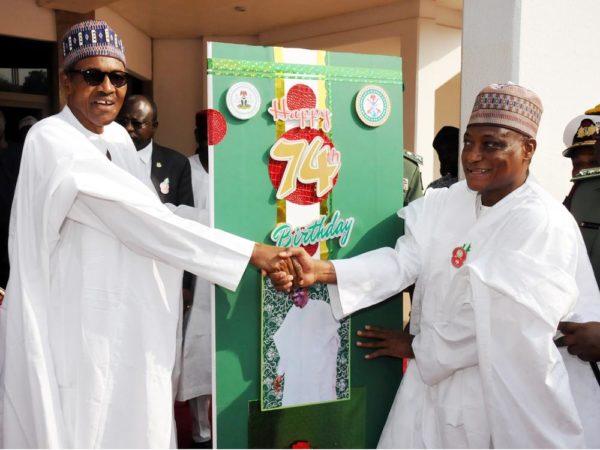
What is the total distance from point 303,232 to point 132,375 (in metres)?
0.86

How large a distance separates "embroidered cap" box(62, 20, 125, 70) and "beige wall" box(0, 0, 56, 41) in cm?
563

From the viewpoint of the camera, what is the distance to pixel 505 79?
148 inches

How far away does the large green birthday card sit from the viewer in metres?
→ 2.65

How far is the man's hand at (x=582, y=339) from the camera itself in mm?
2492

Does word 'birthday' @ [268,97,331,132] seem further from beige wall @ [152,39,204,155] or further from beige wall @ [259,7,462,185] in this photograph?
beige wall @ [152,39,204,155]

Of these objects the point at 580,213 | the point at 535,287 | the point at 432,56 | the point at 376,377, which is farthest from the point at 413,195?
the point at 432,56

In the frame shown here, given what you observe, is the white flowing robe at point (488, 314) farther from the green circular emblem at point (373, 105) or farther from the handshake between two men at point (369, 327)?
the green circular emblem at point (373, 105)

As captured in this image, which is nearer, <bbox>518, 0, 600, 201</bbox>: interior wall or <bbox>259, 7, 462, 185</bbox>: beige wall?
<bbox>518, 0, 600, 201</bbox>: interior wall

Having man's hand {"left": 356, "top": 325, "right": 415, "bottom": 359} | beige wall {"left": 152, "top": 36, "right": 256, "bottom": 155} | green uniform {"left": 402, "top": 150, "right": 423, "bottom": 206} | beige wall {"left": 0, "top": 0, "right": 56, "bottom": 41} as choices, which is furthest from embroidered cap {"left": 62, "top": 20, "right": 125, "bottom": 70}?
beige wall {"left": 152, "top": 36, "right": 256, "bottom": 155}

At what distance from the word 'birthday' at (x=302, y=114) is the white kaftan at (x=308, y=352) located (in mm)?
719

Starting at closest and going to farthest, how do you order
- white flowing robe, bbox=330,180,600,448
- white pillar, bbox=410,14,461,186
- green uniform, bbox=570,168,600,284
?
1. white flowing robe, bbox=330,180,600,448
2. green uniform, bbox=570,168,600,284
3. white pillar, bbox=410,14,461,186

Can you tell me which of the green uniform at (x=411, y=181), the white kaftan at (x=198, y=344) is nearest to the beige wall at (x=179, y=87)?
the white kaftan at (x=198, y=344)

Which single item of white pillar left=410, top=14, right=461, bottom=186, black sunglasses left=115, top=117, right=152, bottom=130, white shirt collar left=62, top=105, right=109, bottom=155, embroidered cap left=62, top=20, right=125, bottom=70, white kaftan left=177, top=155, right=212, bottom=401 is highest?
white pillar left=410, top=14, right=461, bottom=186

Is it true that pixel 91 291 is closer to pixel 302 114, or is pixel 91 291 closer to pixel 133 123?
pixel 302 114
